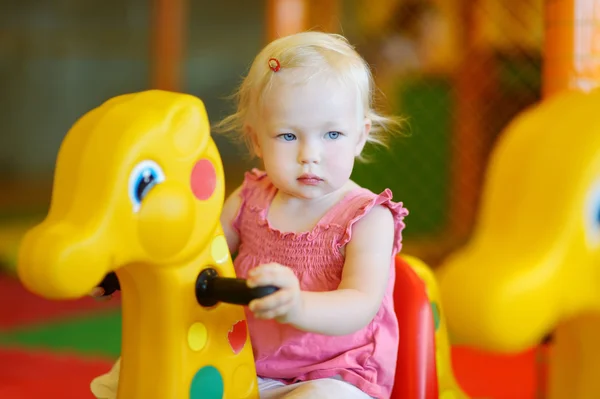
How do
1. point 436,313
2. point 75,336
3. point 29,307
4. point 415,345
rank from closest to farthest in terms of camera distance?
point 415,345
point 436,313
point 75,336
point 29,307

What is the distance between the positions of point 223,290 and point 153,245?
0.08m

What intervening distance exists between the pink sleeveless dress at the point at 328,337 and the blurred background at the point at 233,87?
21 cm

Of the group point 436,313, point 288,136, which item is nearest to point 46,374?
point 436,313

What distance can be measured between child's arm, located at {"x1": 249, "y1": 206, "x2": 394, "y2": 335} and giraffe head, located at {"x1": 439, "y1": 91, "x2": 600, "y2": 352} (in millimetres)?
79

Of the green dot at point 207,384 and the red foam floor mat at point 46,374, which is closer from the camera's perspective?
the green dot at point 207,384

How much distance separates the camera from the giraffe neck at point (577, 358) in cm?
99

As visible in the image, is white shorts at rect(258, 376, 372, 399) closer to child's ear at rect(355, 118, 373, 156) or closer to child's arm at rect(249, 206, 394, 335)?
child's arm at rect(249, 206, 394, 335)

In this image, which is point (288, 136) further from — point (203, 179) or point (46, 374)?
point (46, 374)

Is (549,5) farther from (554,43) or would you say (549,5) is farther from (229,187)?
(229,187)

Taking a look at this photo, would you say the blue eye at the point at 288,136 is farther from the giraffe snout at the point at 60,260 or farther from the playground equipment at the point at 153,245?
the giraffe snout at the point at 60,260

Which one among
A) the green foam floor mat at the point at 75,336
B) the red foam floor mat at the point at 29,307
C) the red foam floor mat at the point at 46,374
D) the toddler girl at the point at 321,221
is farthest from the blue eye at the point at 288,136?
the red foam floor mat at the point at 29,307

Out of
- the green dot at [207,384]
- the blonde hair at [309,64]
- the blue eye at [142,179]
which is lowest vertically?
the green dot at [207,384]

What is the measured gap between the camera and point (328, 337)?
96 centimetres

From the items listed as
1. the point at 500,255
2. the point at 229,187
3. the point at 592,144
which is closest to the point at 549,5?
the point at 592,144
